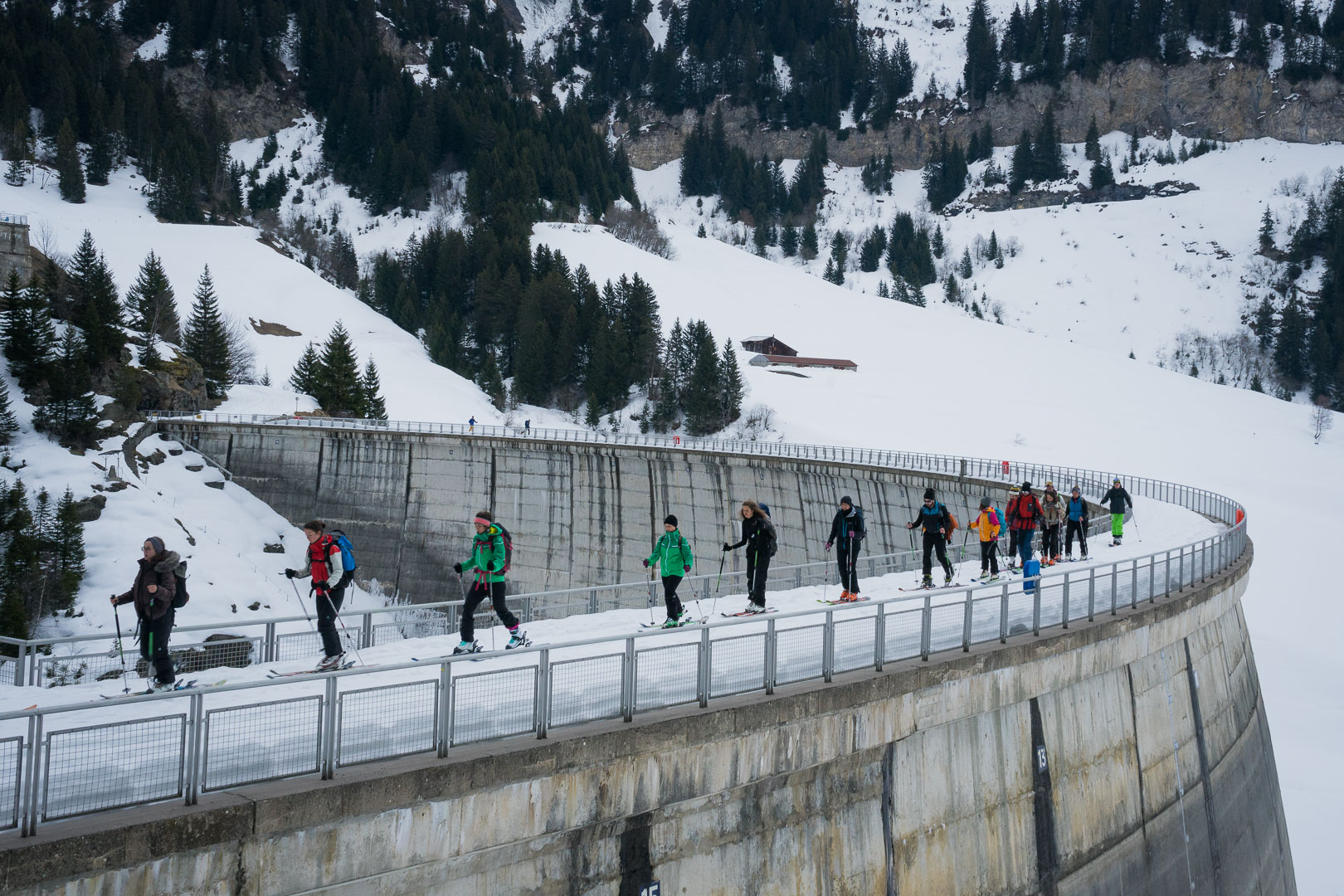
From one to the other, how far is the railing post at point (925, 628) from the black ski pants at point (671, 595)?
2.90 meters

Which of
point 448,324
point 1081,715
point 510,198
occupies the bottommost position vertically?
point 1081,715

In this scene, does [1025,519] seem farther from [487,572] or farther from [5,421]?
[5,421]

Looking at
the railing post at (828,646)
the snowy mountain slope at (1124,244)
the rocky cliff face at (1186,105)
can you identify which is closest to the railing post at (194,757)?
the railing post at (828,646)

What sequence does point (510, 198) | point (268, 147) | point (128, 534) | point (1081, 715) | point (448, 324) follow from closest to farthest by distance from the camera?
1. point (1081, 715)
2. point (128, 534)
3. point (448, 324)
4. point (510, 198)
5. point (268, 147)

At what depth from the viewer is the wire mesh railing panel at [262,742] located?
679 centimetres

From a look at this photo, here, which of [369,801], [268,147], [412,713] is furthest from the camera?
[268,147]

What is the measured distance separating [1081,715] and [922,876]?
12.8ft

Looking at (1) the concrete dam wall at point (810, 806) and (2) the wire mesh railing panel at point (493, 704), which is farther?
(2) the wire mesh railing panel at point (493, 704)

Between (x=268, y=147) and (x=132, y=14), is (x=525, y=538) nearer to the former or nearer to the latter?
(x=268, y=147)

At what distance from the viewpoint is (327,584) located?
9914 mm

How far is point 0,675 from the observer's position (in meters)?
11.7

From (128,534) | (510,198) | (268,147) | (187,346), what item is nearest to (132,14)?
(268,147)

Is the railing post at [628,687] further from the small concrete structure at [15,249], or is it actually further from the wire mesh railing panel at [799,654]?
the small concrete structure at [15,249]

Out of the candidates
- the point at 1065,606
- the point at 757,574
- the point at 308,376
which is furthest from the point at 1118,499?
the point at 308,376
